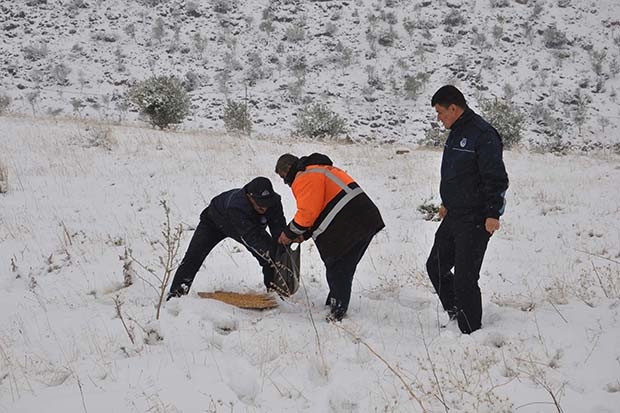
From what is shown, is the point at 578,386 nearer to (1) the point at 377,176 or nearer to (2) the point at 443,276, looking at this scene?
(2) the point at 443,276

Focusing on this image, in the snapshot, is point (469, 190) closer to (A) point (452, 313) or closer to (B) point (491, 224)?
(B) point (491, 224)

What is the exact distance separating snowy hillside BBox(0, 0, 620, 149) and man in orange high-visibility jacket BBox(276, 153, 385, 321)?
2005cm

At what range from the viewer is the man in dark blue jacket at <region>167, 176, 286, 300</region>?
4684 millimetres

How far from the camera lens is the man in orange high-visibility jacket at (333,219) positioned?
429 centimetres

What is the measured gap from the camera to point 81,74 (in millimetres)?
28297

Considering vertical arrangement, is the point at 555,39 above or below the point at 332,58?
above

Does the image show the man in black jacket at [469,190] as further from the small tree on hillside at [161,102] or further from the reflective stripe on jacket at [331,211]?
the small tree on hillside at [161,102]

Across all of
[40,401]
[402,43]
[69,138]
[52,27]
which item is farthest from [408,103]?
[40,401]

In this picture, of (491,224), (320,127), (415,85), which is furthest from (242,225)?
(415,85)

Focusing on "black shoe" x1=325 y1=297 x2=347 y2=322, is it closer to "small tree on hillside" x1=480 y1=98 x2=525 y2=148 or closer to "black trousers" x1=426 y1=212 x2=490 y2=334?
"black trousers" x1=426 y1=212 x2=490 y2=334

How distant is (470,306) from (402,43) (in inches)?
1221

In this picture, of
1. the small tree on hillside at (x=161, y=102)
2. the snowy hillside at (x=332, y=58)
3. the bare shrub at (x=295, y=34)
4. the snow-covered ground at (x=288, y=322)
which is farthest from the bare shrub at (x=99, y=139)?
the bare shrub at (x=295, y=34)

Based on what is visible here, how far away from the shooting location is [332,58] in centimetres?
3106

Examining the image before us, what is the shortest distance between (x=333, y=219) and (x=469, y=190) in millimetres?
1179
